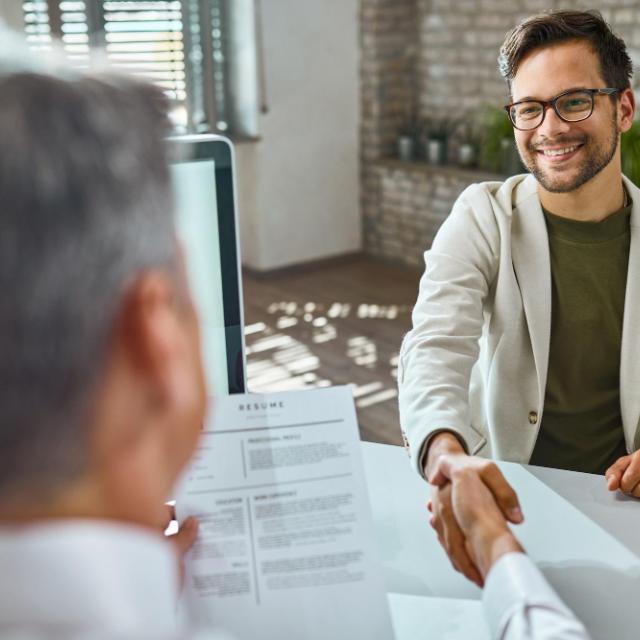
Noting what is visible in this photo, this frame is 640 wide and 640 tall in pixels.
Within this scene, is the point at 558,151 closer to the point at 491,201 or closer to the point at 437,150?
the point at 491,201

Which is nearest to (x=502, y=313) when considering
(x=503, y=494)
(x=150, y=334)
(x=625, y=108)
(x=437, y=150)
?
(x=625, y=108)

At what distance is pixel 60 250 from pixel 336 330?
382 cm

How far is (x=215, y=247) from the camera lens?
1014 mm

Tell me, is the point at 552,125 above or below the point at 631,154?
above

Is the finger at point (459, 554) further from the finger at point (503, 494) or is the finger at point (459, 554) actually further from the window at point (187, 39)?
the window at point (187, 39)

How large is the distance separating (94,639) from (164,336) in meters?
0.14

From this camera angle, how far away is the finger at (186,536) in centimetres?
75

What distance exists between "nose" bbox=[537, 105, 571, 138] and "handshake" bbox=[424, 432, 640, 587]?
67 cm

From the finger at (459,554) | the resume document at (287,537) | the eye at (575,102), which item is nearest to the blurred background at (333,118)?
the eye at (575,102)

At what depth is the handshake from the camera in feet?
2.70

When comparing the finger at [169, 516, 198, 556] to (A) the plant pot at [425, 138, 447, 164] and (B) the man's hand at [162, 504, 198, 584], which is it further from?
(A) the plant pot at [425, 138, 447, 164]

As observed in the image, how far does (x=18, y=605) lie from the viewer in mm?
388

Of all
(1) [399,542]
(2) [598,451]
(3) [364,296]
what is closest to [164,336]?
(1) [399,542]

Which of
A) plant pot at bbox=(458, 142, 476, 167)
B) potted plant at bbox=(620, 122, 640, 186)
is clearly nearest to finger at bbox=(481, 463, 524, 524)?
potted plant at bbox=(620, 122, 640, 186)
